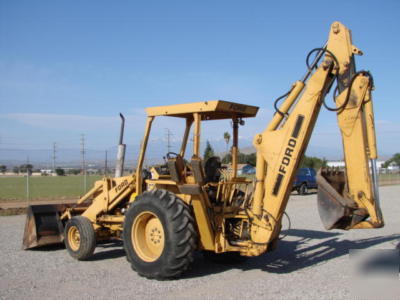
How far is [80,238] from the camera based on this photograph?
863cm

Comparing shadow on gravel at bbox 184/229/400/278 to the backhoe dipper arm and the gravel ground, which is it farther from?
the backhoe dipper arm

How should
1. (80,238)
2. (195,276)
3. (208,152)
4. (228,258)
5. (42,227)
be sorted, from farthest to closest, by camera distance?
(42,227) → (80,238) → (228,258) → (208,152) → (195,276)

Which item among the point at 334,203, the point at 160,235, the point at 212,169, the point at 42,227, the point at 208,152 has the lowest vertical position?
the point at 42,227

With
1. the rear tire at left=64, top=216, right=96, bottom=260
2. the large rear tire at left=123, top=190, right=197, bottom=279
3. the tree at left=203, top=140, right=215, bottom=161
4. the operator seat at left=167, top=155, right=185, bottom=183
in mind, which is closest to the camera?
the large rear tire at left=123, top=190, right=197, bottom=279

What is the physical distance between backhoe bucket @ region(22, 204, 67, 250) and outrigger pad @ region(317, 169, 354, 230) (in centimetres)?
544

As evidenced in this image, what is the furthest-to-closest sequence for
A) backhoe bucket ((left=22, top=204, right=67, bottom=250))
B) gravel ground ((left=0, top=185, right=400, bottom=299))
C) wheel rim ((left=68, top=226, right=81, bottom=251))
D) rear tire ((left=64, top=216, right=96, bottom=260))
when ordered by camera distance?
backhoe bucket ((left=22, top=204, right=67, bottom=250)) < wheel rim ((left=68, top=226, right=81, bottom=251)) < rear tire ((left=64, top=216, right=96, bottom=260)) < gravel ground ((left=0, top=185, right=400, bottom=299))

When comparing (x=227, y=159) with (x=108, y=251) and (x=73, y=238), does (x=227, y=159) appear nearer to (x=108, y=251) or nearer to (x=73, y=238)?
(x=108, y=251)

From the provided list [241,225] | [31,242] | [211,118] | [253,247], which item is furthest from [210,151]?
[31,242]

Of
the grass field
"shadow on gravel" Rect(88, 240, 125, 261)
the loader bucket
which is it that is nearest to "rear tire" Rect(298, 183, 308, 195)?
the grass field

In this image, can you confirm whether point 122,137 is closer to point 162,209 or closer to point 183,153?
point 183,153

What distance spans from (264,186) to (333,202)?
104 centimetres

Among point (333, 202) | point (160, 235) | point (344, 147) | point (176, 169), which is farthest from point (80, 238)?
point (344, 147)

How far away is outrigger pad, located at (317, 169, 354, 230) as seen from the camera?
266 inches

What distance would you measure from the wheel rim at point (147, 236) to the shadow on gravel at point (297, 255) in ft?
2.17
